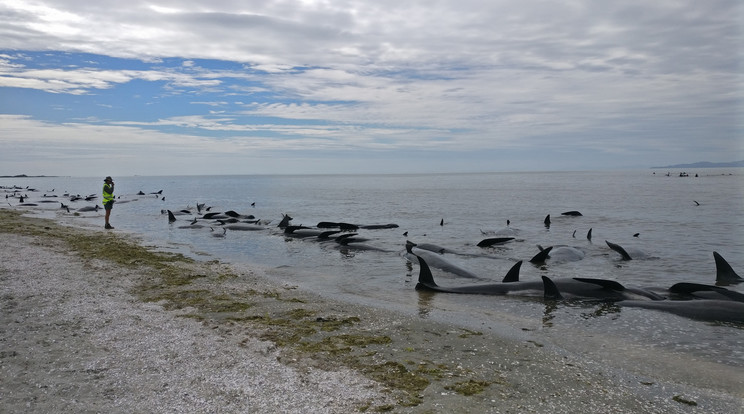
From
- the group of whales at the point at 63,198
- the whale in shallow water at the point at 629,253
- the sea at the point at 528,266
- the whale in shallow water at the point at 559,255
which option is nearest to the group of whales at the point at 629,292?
the sea at the point at 528,266


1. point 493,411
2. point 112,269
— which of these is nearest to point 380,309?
point 493,411

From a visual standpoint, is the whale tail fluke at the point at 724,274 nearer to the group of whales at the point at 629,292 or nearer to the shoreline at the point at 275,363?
the group of whales at the point at 629,292

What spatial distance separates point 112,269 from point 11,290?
3.12 m

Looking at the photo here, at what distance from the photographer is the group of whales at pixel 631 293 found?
28.4 ft

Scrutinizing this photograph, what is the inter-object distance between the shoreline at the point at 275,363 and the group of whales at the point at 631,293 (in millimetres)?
3261

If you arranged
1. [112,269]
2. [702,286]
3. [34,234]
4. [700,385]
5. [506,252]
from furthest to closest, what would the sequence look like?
[34,234]
[506,252]
[112,269]
[702,286]
[700,385]

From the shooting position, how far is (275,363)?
592cm

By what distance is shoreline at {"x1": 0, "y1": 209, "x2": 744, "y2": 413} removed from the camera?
16.0 ft

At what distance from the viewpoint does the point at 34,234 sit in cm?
1938

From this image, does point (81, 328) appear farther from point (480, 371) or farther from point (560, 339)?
point (560, 339)

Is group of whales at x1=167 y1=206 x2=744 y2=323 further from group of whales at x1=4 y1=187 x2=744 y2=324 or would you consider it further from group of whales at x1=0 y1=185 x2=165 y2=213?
group of whales at x1=0 y1=185 x2=165 y2=213

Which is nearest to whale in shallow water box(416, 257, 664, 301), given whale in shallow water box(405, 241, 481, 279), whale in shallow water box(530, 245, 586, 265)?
whale in shallow water box(405, 241, 481, 279)

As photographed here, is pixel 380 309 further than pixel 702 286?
No

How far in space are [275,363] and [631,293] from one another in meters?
8.06
